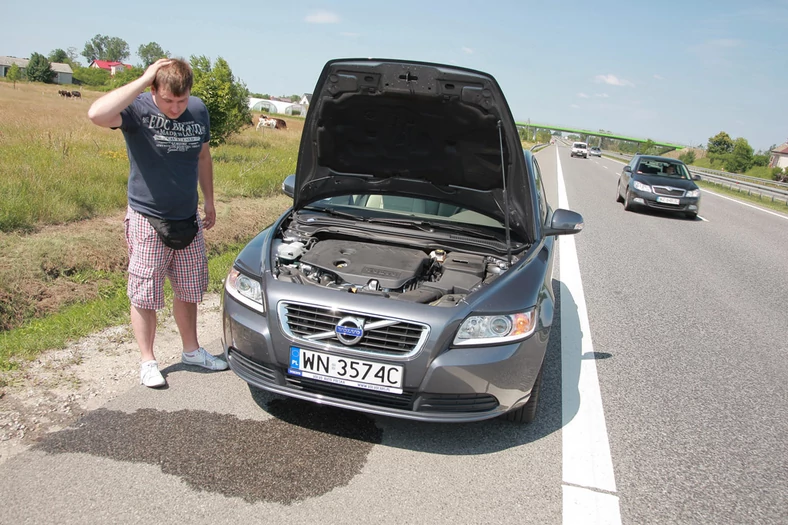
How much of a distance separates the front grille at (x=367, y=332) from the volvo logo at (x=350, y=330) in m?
0.02

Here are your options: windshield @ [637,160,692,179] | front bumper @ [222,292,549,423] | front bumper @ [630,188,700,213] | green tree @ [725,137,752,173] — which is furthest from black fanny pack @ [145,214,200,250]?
green tree @ [725,137,752,173]

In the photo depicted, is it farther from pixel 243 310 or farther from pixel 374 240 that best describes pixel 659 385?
pixel 243 310

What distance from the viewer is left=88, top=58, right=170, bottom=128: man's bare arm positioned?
124 inches

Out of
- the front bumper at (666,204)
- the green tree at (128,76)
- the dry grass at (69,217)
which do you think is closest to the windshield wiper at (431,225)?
the dry grass at (69,217)

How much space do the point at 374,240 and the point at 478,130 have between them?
0.99 meters

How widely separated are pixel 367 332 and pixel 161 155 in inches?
62.0

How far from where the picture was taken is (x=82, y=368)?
3842 millimetres

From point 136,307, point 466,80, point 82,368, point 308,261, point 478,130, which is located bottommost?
point 82,368

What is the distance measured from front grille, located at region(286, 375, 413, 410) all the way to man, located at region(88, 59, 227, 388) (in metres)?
1.00

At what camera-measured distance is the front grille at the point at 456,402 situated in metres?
3.06

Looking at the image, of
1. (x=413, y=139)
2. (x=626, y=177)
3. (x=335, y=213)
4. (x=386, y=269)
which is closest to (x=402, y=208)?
(x=335, y=213)

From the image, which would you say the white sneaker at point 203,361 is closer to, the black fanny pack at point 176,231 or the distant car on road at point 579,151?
the black fanny pack at point 176,231

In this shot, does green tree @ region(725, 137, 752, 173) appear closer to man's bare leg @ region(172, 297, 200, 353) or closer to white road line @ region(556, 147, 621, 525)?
white road line @ region(556, 147, 621, 525)

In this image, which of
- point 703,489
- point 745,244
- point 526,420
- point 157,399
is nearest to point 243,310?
point 157,399
